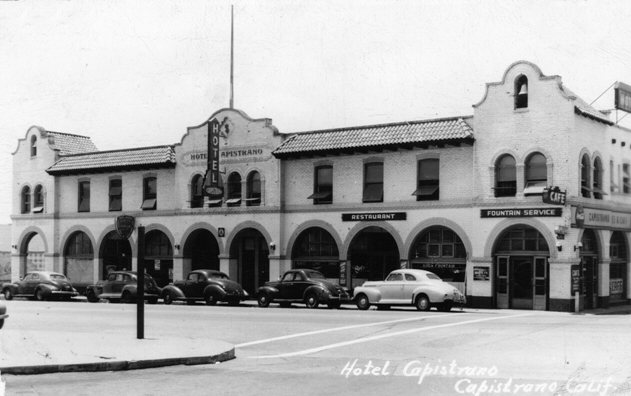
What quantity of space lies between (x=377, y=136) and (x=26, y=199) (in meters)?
23.3

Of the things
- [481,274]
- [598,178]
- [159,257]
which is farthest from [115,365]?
[159,257]

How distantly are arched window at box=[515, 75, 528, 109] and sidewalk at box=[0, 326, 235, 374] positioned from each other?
696 inches

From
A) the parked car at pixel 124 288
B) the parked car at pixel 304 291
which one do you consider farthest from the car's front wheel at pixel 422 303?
the parked car at pixel 124 288

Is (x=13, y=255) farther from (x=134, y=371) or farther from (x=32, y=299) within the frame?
(x=134, y=371)

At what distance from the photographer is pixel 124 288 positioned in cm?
3269

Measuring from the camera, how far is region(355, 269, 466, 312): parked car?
2569cm

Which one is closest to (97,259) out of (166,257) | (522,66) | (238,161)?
(166,257)

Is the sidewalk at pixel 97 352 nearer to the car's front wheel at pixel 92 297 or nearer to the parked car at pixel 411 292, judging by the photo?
the parked car at pixel 411 292

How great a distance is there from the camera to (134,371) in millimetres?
12188

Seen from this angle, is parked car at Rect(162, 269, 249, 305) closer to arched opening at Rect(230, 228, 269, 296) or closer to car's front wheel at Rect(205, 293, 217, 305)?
car's front wheel at Rect(205, 293, 217, 305)

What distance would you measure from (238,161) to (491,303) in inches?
542

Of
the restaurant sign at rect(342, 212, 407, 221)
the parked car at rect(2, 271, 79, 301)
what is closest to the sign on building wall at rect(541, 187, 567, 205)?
the restaurant sign at rect(342, 212, 407, 221)

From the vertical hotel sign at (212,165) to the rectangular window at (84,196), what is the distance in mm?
9846

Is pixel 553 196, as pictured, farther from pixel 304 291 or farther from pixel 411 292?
pixel 304 291
